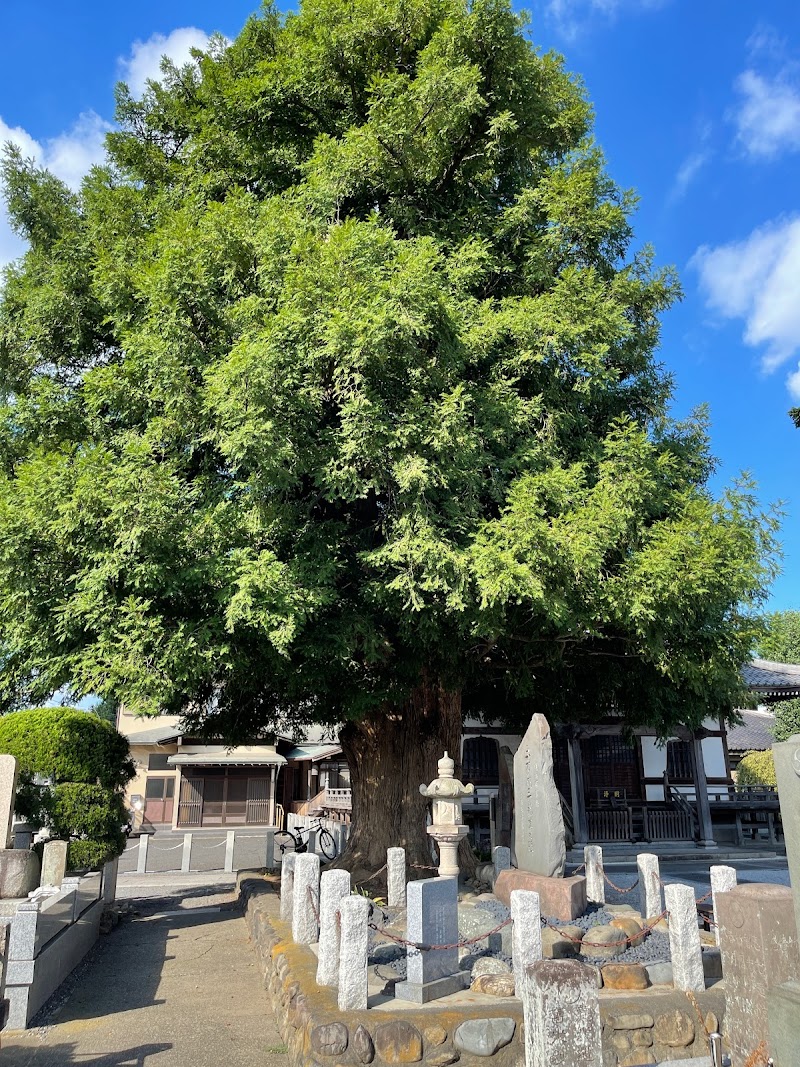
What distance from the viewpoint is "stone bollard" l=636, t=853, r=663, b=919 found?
8078 mm

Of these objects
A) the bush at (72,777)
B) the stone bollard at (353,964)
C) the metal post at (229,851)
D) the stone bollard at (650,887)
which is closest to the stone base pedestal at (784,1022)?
the stone bollard at (353,964)

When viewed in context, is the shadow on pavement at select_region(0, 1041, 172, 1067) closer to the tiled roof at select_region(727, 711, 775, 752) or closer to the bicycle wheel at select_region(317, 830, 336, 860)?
the bicycle wheel at select_region(317, 830, 336, 860)

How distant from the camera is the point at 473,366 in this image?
10531mm

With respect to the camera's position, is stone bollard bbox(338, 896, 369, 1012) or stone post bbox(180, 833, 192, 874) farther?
stone post bbox(180, 833, 192, 874)

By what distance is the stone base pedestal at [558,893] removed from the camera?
25.9 ft

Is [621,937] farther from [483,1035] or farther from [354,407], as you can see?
[354,407]

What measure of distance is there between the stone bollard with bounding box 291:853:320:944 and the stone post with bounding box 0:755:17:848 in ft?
15.2

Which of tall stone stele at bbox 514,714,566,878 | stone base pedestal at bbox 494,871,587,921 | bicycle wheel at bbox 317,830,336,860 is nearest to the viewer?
stone base pedestal at bbox 494,871,587,921

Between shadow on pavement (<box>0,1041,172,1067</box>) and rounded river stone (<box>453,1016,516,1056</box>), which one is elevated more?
rounded river stone (<box>453,1016,516,1056</box>)

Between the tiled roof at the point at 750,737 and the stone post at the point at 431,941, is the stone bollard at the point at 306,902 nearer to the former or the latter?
the stone post at the point at 431,941

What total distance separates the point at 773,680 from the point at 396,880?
44.8 ft

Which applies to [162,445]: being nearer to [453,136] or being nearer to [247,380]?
[247,380]

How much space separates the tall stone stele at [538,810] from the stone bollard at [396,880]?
5.11 feet

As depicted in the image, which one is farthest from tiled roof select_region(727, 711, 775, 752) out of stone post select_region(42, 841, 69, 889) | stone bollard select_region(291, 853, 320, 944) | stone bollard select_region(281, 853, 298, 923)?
stone post select_region(42, 841, 69, 889)
